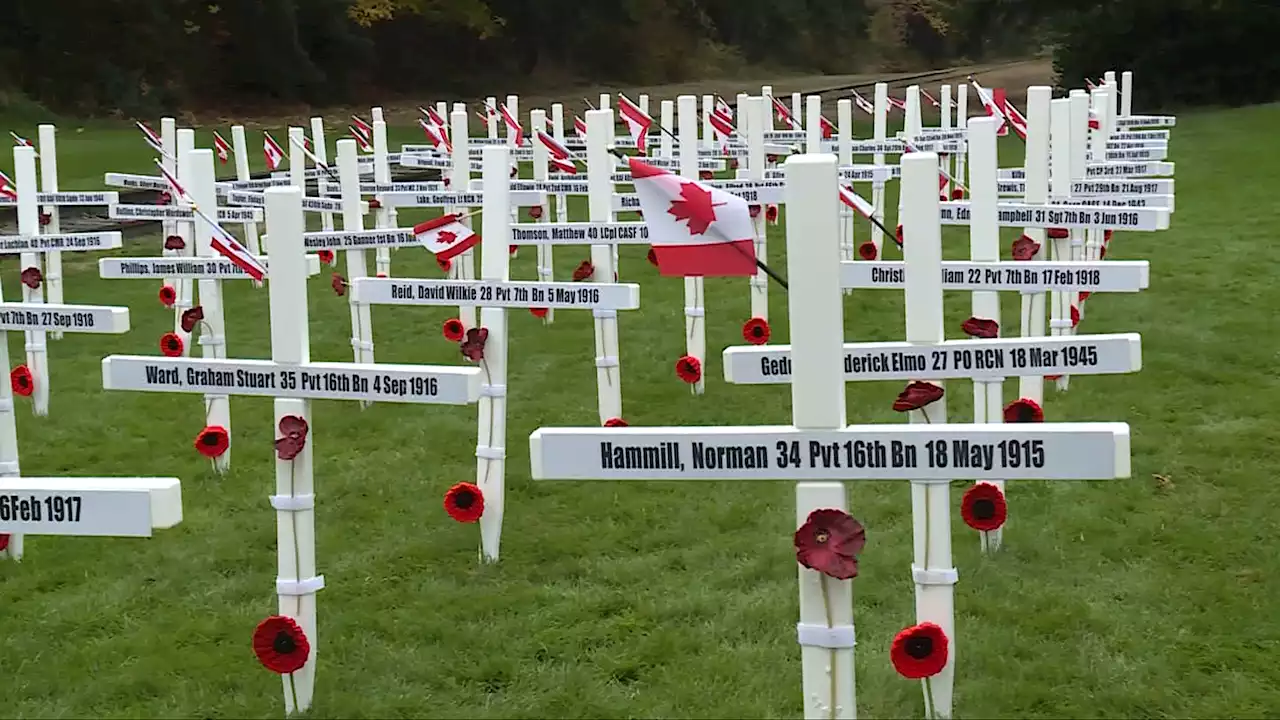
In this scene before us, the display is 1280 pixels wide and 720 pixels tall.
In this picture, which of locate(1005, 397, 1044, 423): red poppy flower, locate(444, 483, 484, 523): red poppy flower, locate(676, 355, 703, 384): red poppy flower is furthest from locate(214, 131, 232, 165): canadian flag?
locate(1005, 397, 1044, 423): red poppy flower

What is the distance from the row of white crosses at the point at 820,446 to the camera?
321 centimetres

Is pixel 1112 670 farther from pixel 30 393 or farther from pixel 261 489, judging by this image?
pixel 30 393

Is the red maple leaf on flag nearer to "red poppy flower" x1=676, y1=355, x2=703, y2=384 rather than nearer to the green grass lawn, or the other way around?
the green grass lawn

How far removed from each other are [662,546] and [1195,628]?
7.02 feet

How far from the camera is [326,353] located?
10.3 meters

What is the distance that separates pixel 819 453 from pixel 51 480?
181cm

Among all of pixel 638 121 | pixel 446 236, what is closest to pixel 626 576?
pixel 446 236

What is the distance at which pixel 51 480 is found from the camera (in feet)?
11.4

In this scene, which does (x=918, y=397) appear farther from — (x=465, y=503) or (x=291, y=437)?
(x=465, y=503)

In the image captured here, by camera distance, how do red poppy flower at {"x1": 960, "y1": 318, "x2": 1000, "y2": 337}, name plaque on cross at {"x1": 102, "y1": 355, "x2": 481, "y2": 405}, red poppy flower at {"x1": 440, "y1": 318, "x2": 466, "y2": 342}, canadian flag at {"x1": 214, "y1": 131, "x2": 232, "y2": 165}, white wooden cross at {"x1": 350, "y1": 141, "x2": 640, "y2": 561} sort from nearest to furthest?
name plaque on cross at {"x1": 102, "y1": 355, "x2": 481, "y2": 405} < red poppy flower at {"x1": 960, "y1": 318, "x2": 1000, "y2": 337} < white wooden cross at {"x1": 350, "y1": 141, "x2": 640, "y2": 561} < red poppy flower at {"x1": 440, "y1": 318, "x2": 466, "y2": 342} < canadian flag at {"x1": 214, "y1": 131, "x2": 232, "y2": 165}

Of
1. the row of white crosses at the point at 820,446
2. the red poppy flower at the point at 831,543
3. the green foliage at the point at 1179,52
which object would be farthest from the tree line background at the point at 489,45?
the red poppy flower at the point at 831,543

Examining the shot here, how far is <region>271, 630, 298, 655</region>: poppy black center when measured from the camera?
4.36 metres

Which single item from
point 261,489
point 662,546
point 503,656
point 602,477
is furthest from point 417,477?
point 602,477

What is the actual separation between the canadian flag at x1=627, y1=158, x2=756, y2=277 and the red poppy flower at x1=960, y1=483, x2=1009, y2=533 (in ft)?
4.25
